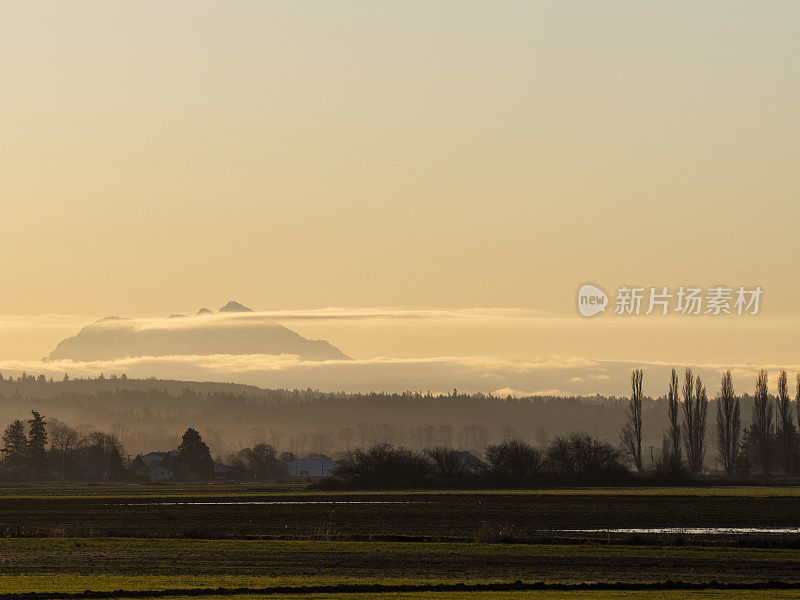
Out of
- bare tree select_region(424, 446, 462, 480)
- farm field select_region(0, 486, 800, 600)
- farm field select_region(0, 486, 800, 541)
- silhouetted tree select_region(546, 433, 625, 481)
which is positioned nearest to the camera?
farm field select_region(0, 486, 800, 600)

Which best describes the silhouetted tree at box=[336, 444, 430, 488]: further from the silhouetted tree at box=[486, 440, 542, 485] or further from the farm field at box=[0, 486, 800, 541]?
the farm field at box=[0, 486, 800, 541]

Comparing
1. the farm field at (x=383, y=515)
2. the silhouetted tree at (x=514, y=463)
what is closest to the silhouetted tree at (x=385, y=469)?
the silhouetted tree at (x=514, y=463)

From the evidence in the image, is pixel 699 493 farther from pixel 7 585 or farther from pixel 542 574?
pixel 7 585

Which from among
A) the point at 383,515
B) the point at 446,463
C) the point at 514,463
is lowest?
the point at 383,515

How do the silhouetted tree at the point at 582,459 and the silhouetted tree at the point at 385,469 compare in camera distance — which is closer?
the silhouetted tree at the point at 385,469

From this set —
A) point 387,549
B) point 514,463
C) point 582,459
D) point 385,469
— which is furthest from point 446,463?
point 387,549

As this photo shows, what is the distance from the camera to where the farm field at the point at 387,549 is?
4825 centimetres

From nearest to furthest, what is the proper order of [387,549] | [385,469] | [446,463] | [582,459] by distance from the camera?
[387,549] < [582,459] < [385,469] < [446,463]

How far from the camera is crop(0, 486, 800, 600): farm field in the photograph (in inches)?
1900

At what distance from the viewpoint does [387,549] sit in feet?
204

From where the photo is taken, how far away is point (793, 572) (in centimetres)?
5147

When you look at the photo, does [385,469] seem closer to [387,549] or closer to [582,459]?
[582,459]

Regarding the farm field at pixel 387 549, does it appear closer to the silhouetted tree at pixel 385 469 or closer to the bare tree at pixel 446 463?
the silhouetted tree at pixel 385 469

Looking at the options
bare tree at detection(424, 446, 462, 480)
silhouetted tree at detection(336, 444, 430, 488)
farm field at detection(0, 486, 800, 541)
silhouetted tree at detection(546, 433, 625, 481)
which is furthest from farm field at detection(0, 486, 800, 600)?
bare tree at detection(424, 446, 462, 480)
